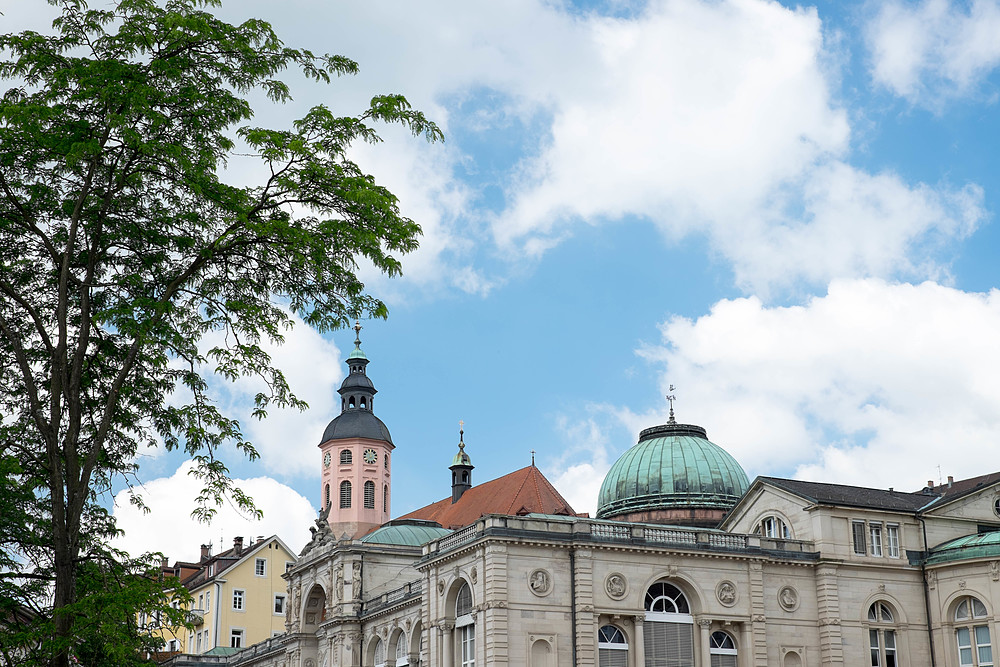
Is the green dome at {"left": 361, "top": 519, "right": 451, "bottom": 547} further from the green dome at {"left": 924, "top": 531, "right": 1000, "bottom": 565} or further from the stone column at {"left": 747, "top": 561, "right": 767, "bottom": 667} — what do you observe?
the green dome at {"left": 924, "top": 531, "right": 1000, "bottom": 565}

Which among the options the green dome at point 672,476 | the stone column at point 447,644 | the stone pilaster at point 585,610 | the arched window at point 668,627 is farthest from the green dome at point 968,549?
the stone column at point 447,644

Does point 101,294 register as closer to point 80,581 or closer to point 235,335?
point 235,335

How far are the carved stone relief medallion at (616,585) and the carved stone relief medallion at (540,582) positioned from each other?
2607 mm

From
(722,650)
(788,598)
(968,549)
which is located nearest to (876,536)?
(968,549)

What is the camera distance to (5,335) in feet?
56.1

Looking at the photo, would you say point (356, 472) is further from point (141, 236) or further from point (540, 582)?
point (141, 236)

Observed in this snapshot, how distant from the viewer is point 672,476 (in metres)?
65.1

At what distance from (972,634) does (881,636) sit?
3.75 metres

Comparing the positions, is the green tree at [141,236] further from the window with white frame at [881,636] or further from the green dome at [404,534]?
the green dome at [404,534]

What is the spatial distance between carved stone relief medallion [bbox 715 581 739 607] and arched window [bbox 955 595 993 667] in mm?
10080

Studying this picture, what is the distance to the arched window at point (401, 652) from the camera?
58031 mm

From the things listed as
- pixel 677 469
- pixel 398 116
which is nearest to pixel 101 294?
pixel 398 116

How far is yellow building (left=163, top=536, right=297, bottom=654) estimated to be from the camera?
90.8m

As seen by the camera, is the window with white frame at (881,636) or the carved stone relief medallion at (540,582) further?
the window with white frame at (881,636)
